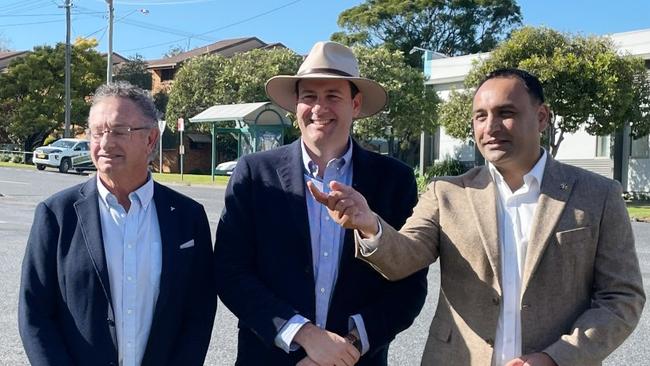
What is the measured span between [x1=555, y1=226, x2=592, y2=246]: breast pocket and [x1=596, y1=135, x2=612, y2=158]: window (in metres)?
24.9

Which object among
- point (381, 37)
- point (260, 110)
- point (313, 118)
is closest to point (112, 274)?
point (313, 118)

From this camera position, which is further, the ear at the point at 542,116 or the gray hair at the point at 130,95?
the gray hair at the point at 130,95

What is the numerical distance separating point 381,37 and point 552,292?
145 feet

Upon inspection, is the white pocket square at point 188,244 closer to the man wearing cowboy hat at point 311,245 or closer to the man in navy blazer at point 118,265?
the man in navy blazer at point 118,265

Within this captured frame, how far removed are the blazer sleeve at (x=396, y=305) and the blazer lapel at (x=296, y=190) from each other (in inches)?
13.4

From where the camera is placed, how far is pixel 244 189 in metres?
3.03

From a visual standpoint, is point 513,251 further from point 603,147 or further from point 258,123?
point 603,147

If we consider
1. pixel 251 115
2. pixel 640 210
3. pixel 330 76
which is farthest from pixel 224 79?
pixel 330 76

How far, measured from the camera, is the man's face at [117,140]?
111 inches

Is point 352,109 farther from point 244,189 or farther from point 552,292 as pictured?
point 552,292

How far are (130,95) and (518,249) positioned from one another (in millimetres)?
1700

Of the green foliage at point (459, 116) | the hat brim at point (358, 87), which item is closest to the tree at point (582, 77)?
the green foliage at point (459, 116)

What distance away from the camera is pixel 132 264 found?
2760 millimetres

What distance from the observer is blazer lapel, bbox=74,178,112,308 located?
107 inches
